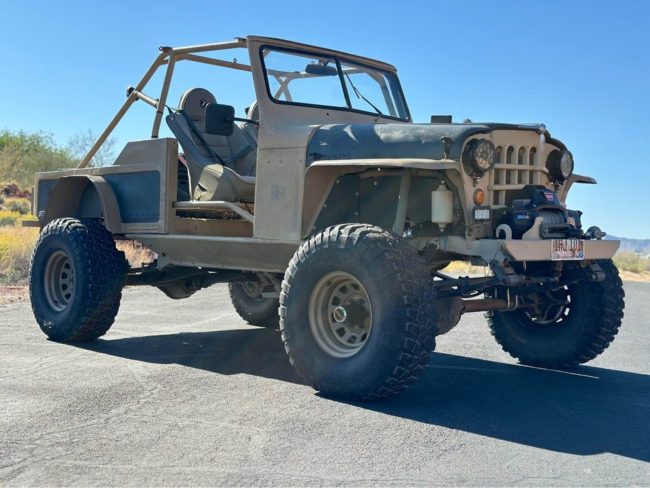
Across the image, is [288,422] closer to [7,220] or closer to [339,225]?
[339,225]

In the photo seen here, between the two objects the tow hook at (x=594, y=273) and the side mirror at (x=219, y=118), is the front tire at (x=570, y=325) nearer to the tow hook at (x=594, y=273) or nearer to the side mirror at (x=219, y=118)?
the tow hook at (x=594, y=273)

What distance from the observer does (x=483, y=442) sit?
173 inches

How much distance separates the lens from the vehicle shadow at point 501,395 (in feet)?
15.1

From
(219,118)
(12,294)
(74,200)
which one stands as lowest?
(12,294)

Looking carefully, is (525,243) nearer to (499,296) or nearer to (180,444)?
(499,296)

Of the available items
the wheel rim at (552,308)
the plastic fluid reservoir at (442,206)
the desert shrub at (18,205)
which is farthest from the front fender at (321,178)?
the desert shrub at (18,205)

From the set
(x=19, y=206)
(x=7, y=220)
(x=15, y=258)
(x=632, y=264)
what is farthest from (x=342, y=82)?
(x=632, y=264)

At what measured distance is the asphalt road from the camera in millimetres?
3848

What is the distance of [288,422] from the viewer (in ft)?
15.5

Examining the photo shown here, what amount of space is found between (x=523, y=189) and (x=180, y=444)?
314 cm

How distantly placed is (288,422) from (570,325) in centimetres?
288

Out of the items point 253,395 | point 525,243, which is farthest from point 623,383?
point 253,395

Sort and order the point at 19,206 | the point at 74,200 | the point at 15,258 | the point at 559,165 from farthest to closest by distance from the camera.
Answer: the point at 19,206 → the point at 15,258 → the point at 74,200 → the point at 559,165

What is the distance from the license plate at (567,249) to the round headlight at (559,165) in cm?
74
